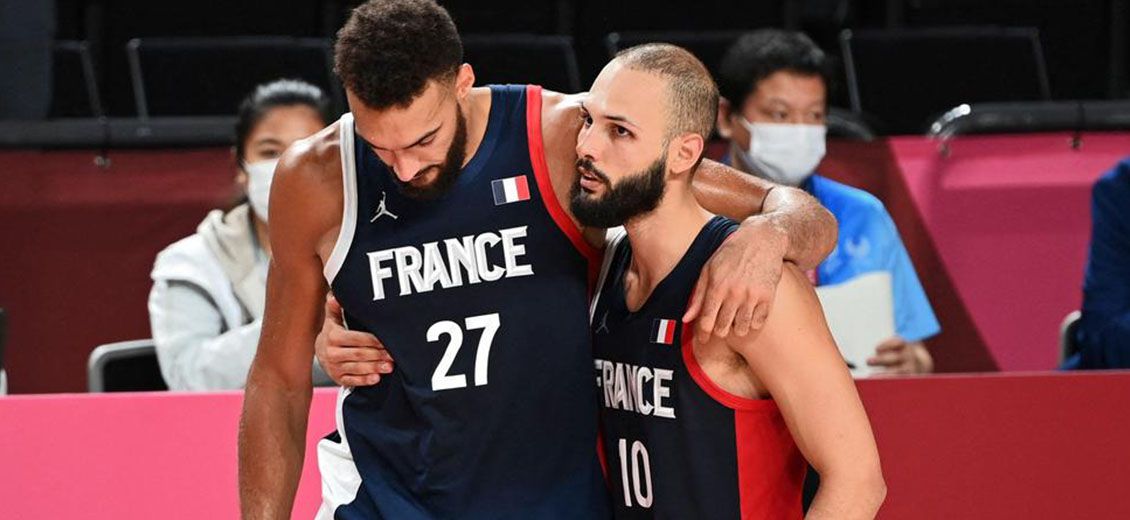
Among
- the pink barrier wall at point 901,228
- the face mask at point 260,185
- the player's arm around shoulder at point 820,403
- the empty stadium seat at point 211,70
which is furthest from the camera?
the empty stadium seat at point 211,70

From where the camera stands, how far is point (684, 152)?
8.25ft

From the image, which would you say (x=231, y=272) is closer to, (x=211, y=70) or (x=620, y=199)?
(x=211, y=70)

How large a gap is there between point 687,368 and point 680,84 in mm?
451

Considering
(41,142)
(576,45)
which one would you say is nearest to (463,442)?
(41,142)

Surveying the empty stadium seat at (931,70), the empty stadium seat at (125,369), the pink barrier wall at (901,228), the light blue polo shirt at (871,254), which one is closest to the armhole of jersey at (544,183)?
the empty stadium seat at (125,369)

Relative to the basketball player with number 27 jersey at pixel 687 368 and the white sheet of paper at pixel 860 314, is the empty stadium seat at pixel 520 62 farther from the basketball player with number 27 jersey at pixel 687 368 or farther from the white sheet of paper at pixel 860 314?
the basketball player with number 27 jersey at pixel 687 368

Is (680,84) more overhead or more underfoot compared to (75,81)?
more underfoot

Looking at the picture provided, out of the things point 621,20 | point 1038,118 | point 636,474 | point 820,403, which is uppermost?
point 621,20

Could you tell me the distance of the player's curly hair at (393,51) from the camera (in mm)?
2438

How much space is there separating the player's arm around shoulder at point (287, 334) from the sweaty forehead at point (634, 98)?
483 mm

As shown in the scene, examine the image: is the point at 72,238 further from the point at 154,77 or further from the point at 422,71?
the point at 422,71

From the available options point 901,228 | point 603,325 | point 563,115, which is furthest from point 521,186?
point 901,228

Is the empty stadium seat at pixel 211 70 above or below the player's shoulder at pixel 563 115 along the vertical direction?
above

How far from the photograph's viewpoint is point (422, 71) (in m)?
2.46
